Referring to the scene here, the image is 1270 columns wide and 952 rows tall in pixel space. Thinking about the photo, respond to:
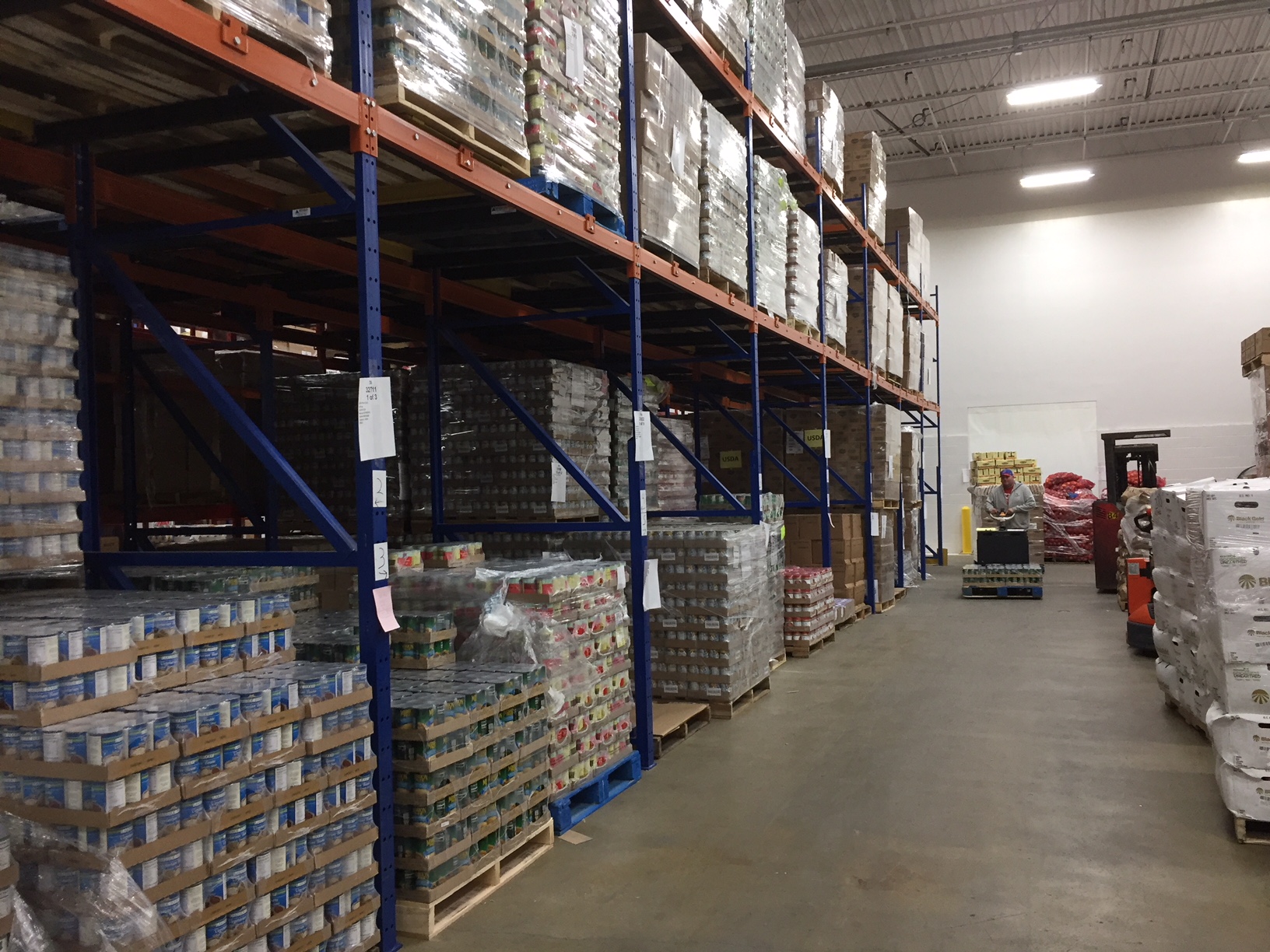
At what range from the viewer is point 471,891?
4184mm

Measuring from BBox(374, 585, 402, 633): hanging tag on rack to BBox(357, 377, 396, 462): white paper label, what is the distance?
512 millimetres

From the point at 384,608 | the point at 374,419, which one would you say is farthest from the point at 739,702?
the point at 374,419

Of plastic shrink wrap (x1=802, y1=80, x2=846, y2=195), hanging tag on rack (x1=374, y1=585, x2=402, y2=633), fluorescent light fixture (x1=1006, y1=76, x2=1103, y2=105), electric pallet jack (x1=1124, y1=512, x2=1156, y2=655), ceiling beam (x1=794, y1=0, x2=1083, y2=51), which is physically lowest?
electric pallet jack (x1=1124, y1=512, x2=1156, y2=655)

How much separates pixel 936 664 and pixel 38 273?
26.6 ft

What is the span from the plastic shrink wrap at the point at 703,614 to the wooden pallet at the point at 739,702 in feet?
0.17

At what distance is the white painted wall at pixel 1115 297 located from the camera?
65.9 ft

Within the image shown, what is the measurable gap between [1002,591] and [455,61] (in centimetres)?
1238

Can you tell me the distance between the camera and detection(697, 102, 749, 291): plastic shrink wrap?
745cm

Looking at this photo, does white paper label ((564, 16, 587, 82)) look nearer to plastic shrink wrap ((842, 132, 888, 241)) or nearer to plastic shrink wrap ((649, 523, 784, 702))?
plastic shrink wrap ((649, 523, 784, 702))

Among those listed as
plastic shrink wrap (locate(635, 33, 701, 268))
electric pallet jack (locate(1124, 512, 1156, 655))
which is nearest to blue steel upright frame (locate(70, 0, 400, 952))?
plastic shrink wrap (locate(635, 33, 701, 268))

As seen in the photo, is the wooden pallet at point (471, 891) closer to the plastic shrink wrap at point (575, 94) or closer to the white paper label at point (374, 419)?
the white paper label at point (374, 419)

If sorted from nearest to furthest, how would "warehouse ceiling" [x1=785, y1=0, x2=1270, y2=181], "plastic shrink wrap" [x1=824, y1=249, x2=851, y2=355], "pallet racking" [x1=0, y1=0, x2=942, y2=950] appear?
"pallet racking" [x1=0, y1=0, x2=942, y2=950], "plastic shrink wrap" [x1=824, y1=249, x2=851, y2=355], "warehouse ceiling" [x1=785, y1=0, x2=1270, y2=181]

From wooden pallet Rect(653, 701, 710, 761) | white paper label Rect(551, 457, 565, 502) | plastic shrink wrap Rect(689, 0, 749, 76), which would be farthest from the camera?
plastic shrink wrap Rect(689, 0, 749, 76)

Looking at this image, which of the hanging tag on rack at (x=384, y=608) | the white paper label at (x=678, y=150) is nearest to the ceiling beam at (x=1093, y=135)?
the white paper label at (x=678, y=150)
